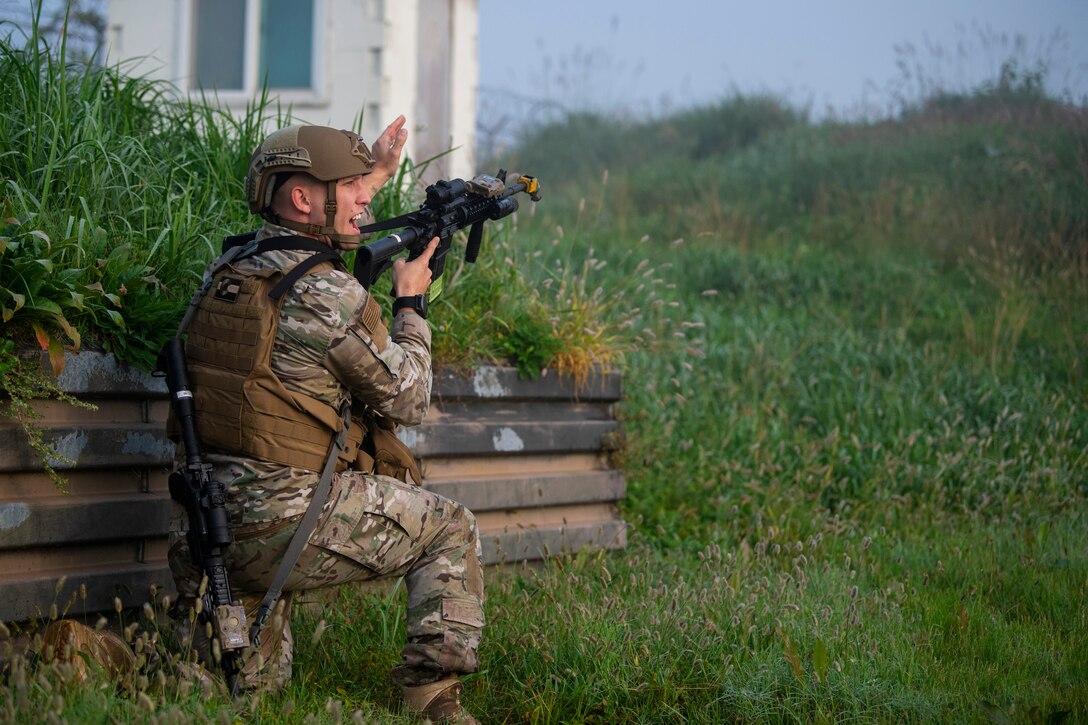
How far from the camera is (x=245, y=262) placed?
11.2 feet

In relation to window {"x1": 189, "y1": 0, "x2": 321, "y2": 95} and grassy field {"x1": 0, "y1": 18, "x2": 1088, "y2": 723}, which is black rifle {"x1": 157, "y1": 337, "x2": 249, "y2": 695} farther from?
window {"x1": 189, "y1": 0, "x2": 321, "y2": 95}

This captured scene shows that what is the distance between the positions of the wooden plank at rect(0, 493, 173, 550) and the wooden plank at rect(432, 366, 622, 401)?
55.3 inches

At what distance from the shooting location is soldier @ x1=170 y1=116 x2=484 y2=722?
10.9ft

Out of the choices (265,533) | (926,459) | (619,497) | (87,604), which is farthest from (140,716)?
(926,459)

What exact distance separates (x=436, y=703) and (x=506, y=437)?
6.03 ft

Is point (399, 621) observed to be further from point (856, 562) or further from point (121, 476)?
point (856, 562)

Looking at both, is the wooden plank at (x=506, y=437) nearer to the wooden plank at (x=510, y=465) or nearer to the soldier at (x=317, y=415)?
the wooden plank at (x=510, y=465)

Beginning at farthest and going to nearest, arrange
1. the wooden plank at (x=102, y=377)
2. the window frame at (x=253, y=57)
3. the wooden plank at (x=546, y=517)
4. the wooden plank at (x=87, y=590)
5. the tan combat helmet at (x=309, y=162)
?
the window frame at (x=253, y=57) → the wooden plank at (x=546, y=517) → the wooden plank at (x=102, y=377) → the wooden plank at (x=87, y=590) → the tan combat helmet at (x=309, y=162)

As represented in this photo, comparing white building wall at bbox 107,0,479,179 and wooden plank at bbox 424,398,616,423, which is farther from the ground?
white building wall at bbox 107,0,479,179

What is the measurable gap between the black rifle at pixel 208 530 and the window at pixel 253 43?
7.56m

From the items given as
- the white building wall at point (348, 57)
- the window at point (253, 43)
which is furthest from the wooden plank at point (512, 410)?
the window at point (253, 43)

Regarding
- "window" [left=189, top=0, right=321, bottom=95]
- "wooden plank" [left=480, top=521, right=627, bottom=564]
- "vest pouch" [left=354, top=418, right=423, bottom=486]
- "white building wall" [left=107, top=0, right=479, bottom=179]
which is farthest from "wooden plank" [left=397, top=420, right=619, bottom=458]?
"window" [left=189, top=0, right=321, bottom=95]

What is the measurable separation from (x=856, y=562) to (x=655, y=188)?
27.3 feet

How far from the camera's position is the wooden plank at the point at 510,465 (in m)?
4.90
